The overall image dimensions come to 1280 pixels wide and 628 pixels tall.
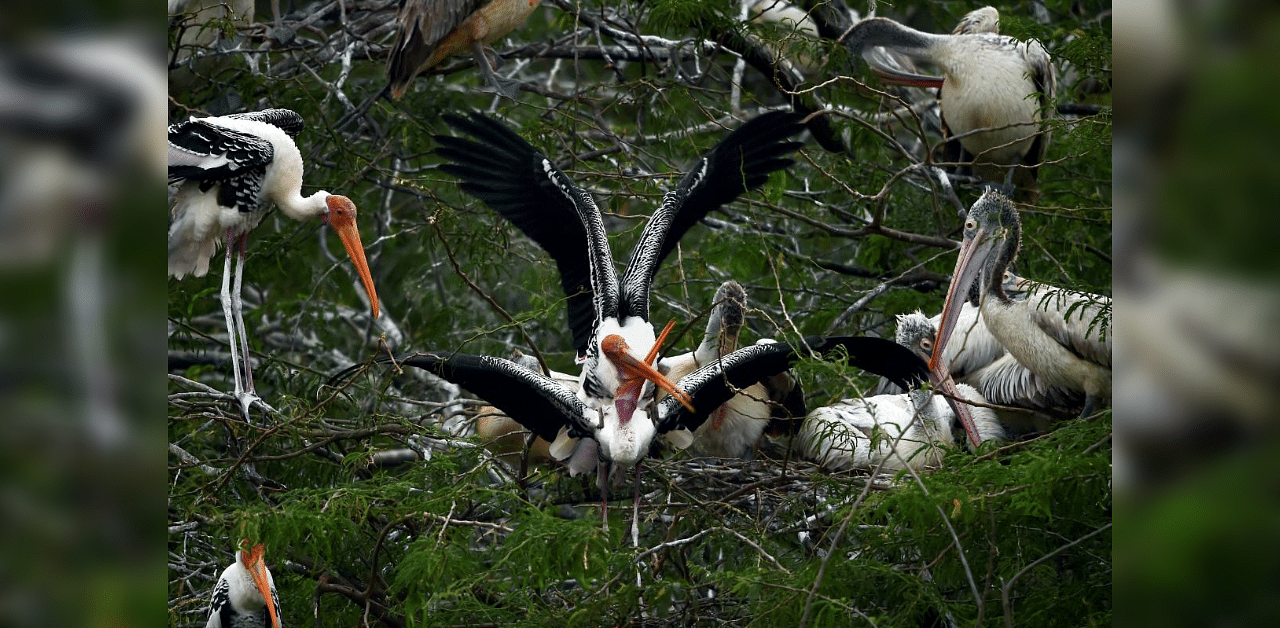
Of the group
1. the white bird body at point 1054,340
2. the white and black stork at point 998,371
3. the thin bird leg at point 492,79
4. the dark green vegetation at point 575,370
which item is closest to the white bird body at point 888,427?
the white and black stork at point 998,371

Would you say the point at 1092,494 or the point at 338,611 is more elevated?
the point at 1092,494

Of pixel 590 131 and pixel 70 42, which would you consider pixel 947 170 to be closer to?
pixel 590 131

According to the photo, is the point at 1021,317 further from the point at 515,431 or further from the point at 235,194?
the point at 235,194

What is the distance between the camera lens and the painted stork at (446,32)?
5555 mm

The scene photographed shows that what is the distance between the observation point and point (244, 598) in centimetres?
441

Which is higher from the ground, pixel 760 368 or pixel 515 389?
pixel 760 368

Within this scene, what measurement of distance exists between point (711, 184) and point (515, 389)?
118cm

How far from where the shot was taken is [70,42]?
27.9 inches

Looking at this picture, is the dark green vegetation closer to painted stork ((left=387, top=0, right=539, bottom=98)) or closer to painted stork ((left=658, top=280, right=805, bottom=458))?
painted stork ((left=658, top=280, right=805, bottom=458))

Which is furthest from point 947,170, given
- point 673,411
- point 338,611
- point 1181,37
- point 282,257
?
point 1181,37

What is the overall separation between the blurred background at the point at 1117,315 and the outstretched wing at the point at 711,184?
13.1ft

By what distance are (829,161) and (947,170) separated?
2.74 feet

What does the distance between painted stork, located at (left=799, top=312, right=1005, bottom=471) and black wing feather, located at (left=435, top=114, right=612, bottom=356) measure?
1.08 meters

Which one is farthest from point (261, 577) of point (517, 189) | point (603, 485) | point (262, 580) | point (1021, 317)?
point (1021, 317)
